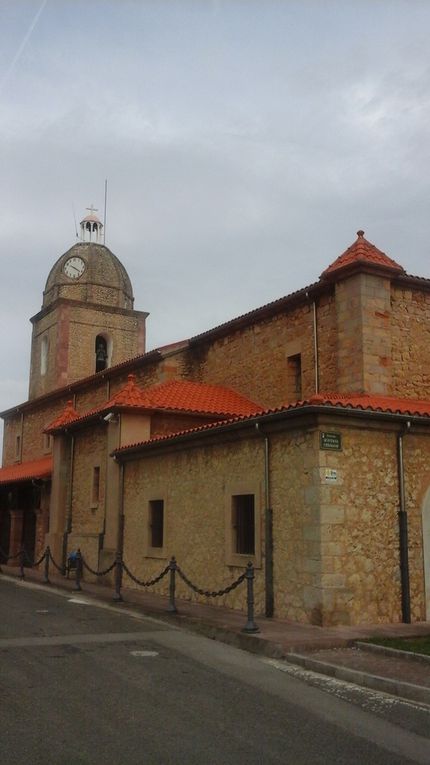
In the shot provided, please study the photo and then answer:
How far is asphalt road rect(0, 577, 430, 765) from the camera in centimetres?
536

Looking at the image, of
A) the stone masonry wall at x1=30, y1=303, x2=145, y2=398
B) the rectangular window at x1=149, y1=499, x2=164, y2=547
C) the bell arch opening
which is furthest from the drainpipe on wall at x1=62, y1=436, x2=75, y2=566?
the bell arch opening

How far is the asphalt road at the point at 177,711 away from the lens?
536 centimetres

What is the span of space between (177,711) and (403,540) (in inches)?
245

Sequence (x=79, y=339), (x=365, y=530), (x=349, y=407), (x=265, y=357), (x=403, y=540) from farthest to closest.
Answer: (x=79, y=339), (x=265, y=357), (x=403, y=540), (x=365, y=530), (x=349, y=407)

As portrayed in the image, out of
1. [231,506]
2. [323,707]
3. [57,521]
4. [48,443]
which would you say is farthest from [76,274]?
[323,707]

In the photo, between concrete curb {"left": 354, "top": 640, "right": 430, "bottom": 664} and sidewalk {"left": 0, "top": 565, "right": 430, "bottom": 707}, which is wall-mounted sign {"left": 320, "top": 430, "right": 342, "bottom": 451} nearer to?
sidewalk {"left": 0, "top": 565, "right": 430, "bottom": 707}

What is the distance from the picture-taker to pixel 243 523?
13258 millimetres

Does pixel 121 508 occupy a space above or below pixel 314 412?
below

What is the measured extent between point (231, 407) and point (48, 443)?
540 inches

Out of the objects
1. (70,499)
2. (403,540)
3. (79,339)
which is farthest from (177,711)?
(79,339)

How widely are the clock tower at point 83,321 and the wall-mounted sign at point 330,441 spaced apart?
2293cm

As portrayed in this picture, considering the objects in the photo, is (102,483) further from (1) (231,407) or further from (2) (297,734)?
(2) (297,734)

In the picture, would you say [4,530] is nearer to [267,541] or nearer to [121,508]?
[121,508]

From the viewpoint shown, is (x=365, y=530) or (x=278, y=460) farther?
(x=278, y=460)
